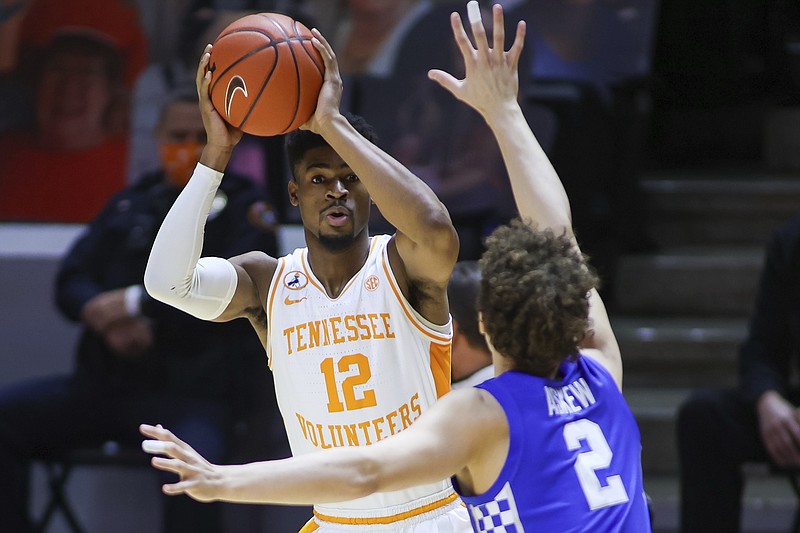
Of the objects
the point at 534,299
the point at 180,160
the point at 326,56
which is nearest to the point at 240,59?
the point at 326,56

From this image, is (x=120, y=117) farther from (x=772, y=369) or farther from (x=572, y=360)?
(x=572, y=360)

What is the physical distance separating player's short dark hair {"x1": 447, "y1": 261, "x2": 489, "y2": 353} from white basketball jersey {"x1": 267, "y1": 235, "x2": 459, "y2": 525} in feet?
2.62

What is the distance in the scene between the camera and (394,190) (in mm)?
2818

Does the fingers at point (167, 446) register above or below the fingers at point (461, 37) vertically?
below

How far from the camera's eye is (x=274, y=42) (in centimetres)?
301

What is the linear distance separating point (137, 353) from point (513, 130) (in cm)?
297

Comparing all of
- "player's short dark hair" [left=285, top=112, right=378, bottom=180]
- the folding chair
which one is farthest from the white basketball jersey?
the folding chair

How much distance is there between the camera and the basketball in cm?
294

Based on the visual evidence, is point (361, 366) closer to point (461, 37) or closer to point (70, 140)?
point (461, 37)

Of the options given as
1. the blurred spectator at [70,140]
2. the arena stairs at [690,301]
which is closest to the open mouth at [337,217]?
the blurred spectator at [70,140]

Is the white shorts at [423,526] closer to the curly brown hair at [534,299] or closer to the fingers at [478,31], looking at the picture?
the curly brown hair at [534,299]

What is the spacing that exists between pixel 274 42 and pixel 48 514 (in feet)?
11.4

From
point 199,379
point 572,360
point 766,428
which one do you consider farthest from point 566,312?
point 199,379

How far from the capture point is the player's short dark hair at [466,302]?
394 centimetres
